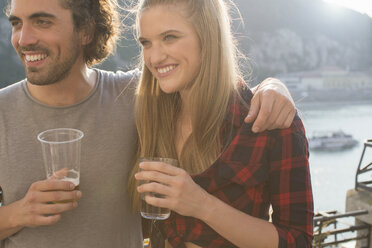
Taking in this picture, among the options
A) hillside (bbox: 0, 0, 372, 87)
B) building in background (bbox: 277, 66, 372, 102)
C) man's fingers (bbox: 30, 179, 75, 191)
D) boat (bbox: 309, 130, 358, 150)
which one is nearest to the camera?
man's fingers (bbox: 30, 179, 75, 191)

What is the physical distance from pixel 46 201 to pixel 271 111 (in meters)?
0.71

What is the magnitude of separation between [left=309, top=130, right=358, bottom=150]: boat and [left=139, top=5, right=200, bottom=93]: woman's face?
39512mm

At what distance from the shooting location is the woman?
1047 mm

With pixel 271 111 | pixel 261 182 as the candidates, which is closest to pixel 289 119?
pixel 271 111

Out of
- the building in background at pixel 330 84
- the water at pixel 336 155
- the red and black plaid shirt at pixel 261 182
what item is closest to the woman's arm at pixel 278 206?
the red and black plaid shirt at pixel 261 182

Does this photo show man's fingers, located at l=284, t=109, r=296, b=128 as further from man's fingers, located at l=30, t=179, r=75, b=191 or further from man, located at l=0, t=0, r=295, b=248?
man's fingers, located at l=30, t=179, r=75, b=191

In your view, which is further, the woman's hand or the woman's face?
the woman's face

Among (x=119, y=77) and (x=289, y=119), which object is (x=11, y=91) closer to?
(x=119, y=77)

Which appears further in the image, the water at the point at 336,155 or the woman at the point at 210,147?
the water at the point at 336,155

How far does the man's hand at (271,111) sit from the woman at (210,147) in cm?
4

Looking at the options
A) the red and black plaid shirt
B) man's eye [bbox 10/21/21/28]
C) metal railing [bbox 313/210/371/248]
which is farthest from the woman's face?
metal railing [bbox 313/210/371/248]

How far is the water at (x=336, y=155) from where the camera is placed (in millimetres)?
30531

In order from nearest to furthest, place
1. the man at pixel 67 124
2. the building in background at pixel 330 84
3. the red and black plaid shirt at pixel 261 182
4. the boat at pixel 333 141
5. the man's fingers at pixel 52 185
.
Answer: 1. the man's fingers at pixel 52 185
2. the red and black plaid shirt at pixel 261 182
3. the man at pixel 67 124
4. the boat at pixel 333 141
5. the building in background at pixel 330 84

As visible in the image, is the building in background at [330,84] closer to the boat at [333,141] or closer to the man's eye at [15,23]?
the boat at [333,141]
